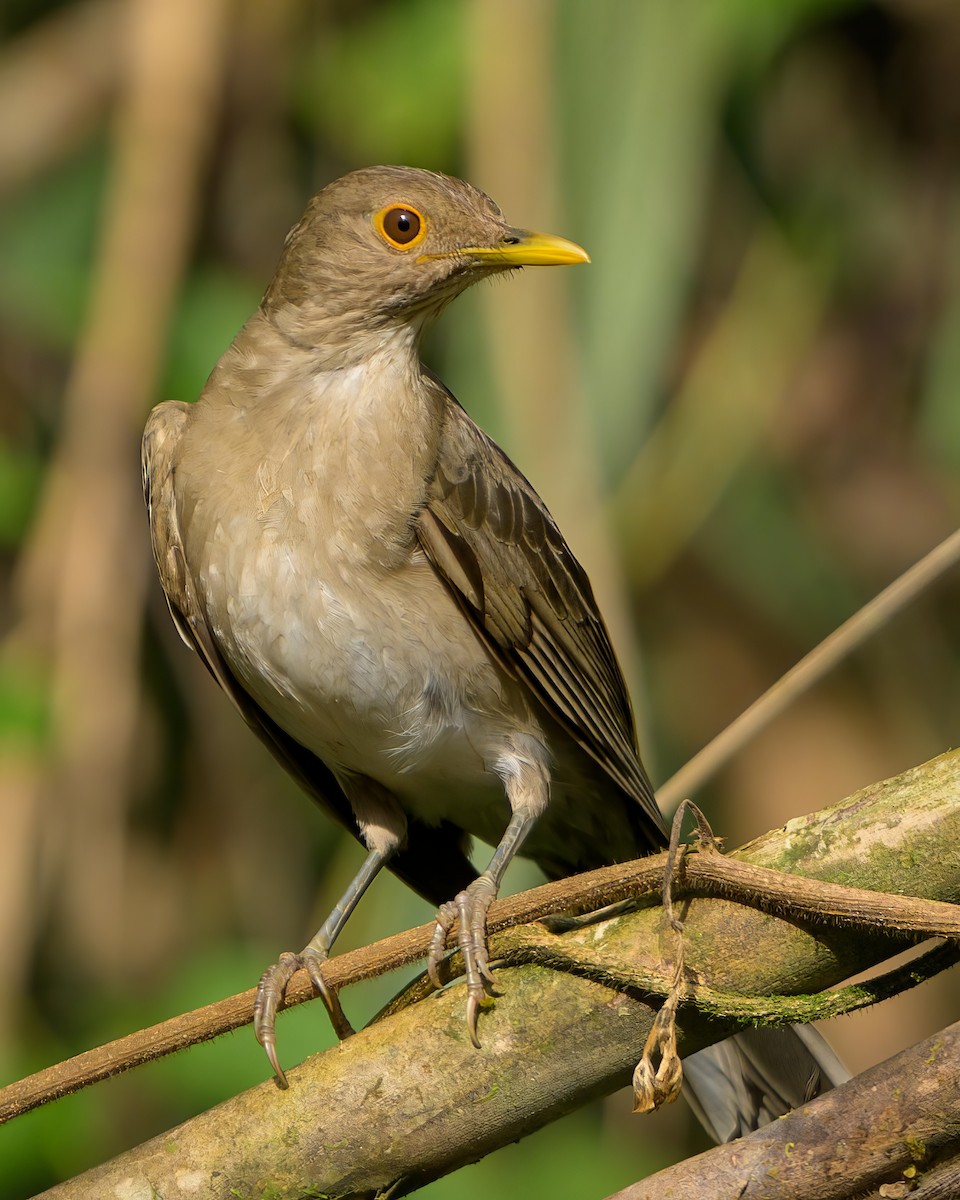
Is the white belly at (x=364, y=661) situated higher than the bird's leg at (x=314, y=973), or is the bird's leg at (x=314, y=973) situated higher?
the white belly at (x=364, y=661)

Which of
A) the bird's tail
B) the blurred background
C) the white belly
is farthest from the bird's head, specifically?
the bird's tail

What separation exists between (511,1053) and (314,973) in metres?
0.66

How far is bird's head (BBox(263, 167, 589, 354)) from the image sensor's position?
10.8ft

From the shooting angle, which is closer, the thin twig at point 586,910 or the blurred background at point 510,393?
the thin twig at point 586,910

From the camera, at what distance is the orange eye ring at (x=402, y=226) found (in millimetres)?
3324

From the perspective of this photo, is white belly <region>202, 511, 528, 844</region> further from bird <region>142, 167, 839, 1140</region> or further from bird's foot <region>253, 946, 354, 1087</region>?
bird's foot <region>253, 946, 354, 1087</region>

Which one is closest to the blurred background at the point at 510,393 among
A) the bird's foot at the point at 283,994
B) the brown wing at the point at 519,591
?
the brown wing at the point at 519,591

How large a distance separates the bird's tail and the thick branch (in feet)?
2.15

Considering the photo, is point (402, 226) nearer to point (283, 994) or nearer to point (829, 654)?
point (829, 654)

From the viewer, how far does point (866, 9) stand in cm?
515

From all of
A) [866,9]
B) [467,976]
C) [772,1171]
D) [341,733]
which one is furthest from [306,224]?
[866,9]

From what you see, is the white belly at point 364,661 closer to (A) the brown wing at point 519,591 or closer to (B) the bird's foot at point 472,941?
(A) the brown wing at point 519,591

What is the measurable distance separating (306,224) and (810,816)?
1.98 m

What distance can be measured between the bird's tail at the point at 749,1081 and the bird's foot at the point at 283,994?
26.9 inches
